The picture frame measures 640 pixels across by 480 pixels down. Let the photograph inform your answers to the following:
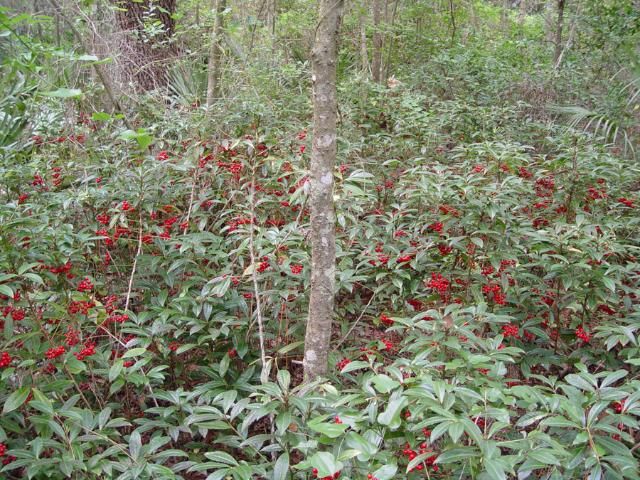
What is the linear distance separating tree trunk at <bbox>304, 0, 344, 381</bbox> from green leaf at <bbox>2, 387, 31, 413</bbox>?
111 cm

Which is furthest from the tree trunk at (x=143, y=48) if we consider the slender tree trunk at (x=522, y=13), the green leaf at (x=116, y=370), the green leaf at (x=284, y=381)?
the slender tree trunk at (x=522, y=13)

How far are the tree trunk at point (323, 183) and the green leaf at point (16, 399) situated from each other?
1.11 meters

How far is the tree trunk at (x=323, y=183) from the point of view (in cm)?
212

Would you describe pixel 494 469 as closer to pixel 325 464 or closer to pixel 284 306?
pixel 325 464

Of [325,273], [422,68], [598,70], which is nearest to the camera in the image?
[325,273]

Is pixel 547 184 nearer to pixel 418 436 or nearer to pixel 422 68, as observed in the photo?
pixel 418 436

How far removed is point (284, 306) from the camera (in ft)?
8.67

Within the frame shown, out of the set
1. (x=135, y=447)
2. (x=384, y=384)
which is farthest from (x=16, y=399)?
(x=384, y=384)

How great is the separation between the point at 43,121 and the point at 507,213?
3219 millimetres

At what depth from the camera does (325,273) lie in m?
2.25

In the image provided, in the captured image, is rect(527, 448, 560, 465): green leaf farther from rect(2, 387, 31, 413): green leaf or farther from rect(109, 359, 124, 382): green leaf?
rect(2, 387, 31, 413): green leaf

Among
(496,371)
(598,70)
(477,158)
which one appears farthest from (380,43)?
(496,371)

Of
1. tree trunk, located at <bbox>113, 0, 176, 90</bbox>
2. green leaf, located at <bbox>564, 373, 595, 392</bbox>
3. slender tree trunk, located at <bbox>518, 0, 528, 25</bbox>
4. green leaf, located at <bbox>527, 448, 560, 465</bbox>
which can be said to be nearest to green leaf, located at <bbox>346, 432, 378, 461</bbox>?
green leaf, located at <bbox>527, 448, 560, 465</bbox>

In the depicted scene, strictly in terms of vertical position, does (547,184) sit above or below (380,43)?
below
